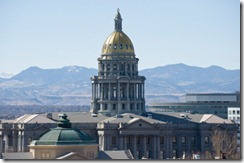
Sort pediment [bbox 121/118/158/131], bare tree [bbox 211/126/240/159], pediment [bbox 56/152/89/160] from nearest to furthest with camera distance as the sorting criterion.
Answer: pediment [bbox 56/152/89/160]
bare tree [bbox 211/126/240/159]
pediment [bbox 121/118/158/131]

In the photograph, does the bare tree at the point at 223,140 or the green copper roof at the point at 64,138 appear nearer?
the green copper roof at the point at 64,138

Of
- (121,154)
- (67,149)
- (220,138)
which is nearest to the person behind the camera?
(67,149)

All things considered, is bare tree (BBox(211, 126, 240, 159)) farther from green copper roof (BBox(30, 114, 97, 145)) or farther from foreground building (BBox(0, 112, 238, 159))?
green copper roof (BBox(30, 114, 97, 145))

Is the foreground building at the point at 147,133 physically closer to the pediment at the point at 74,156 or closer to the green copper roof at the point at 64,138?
the green copper roof at the point at 64,138

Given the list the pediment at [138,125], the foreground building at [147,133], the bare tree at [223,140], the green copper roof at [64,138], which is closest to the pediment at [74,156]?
the green copper roof at [64,138]

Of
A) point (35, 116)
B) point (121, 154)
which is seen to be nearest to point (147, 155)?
point (35, 116)

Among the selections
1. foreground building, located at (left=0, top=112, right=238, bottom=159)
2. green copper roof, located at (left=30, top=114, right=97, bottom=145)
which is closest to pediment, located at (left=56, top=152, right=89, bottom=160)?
green copper roof, located at (left=30, top=114, right=97, bottom=145)

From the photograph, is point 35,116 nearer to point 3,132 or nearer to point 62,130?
point 3,132

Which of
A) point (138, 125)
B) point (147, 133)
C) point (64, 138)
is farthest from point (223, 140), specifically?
point (64, 138)

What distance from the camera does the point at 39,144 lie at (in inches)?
4412

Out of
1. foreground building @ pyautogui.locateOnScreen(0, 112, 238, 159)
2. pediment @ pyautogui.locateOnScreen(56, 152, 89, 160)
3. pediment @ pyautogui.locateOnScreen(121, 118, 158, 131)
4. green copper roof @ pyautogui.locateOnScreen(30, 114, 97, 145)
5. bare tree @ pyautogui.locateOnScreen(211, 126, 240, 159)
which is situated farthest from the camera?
pediment @ pyautogui.locateOnScreen(121, 118, 158, 131)

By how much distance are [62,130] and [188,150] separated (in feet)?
253

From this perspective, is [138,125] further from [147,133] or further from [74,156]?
[74,156]

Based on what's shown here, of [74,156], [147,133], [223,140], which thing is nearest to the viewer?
[74,156]
